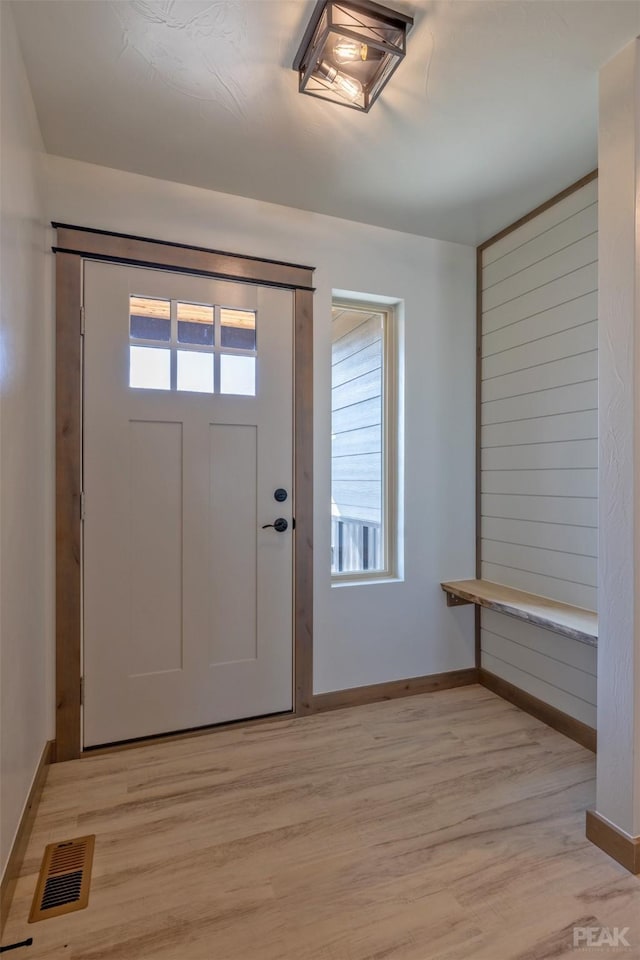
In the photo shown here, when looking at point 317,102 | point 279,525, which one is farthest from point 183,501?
point 317,102

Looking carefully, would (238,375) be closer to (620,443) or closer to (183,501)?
(183,501)

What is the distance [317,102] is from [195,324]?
3.36 ft

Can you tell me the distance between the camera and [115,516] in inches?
85.7

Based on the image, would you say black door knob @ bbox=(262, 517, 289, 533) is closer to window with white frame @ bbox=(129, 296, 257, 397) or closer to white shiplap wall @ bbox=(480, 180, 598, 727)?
window with white frame @ bbox=(129, 296, 257, 397)

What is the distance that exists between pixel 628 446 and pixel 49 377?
2.20m

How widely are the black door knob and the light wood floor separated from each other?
96cm

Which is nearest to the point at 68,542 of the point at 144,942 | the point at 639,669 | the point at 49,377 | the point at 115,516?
the point at 115,516

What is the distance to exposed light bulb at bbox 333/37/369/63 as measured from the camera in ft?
4.98

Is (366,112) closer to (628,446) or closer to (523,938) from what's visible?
(628,446)

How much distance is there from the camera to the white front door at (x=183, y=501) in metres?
2.15

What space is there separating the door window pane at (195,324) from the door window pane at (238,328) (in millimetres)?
62

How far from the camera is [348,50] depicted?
5.07 feet

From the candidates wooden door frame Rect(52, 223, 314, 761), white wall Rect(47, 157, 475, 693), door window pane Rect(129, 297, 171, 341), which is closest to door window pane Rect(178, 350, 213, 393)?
door window pane Rect(129, 297, 171, 341)

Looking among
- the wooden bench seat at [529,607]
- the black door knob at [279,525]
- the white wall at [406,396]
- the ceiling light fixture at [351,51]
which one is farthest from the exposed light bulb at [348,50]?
the wooden bench seat at [529,607]
